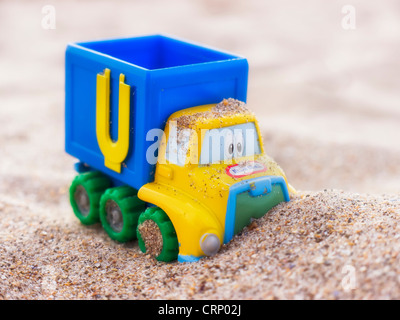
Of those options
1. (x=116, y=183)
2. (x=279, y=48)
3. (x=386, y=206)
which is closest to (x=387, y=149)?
(x=386, y=206)

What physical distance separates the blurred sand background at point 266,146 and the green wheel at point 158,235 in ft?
0.31

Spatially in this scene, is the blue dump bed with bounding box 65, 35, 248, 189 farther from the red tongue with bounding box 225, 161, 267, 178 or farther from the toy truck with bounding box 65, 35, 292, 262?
the red tongue with bounding box 225, 161, 267, 178

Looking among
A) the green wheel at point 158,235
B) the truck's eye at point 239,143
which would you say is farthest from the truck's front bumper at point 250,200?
the green wheel at point 158,235

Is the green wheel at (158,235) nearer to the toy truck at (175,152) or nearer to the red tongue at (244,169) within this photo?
the toy truck at (175,152)

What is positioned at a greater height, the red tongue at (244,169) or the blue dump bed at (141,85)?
the blue dump bed at (141,85)

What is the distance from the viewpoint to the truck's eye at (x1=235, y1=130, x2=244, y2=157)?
3600 millimetres

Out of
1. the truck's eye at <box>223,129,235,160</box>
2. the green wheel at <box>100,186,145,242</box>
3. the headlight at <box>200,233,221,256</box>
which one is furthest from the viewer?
the green wheel at <box>100,186,145,242</box>

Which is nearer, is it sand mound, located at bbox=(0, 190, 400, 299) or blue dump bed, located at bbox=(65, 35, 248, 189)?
sand mound, located at bbox=(0, 190, 400, 299)

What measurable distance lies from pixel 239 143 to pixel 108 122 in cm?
87

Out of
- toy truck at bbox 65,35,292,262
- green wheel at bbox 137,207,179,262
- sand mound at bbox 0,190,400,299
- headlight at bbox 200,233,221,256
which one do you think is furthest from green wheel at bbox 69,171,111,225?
headlight at bbox 200,233,221,256

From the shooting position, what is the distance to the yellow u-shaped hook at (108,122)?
3.66 metres

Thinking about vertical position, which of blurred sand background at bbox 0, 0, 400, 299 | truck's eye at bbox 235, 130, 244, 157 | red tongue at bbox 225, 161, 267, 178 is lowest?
blurred sand background at bbox 0, 0, 400, 299

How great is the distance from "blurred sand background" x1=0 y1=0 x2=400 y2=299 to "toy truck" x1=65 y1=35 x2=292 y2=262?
6.0 inches

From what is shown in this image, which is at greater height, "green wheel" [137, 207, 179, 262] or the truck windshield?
the truck windshield
